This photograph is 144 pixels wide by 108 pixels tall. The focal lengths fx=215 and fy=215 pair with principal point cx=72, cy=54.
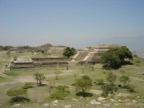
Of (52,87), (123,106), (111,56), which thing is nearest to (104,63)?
(111,56)

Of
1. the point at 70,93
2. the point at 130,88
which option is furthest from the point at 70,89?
the point at 130,88

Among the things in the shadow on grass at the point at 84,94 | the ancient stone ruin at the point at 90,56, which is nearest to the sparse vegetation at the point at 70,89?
the shadow on grass at the point at 84,94

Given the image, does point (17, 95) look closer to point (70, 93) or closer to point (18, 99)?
point (18, 99)

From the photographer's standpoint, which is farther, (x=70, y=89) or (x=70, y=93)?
(x=70, y=89)

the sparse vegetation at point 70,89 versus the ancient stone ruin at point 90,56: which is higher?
the ancient stone ruin at point 90,56

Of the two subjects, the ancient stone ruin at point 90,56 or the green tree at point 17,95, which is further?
the ancient stone ruin at point 90,56

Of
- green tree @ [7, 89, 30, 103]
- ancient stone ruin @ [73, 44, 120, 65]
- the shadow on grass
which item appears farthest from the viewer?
ancient stone ruin @ [73, 44, 120, 65]

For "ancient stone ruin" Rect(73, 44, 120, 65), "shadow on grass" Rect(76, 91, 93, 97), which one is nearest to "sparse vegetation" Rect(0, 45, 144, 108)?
"shadow on grass" Rect(76, 91, 93, 97)

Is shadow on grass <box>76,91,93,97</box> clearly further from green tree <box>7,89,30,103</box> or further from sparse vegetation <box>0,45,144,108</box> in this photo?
green tree <box>7,89,30,103</box>

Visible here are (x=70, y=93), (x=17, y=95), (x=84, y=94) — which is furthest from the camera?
(x=70, y=93)

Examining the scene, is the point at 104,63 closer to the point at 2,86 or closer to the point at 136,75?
the point at 136,75

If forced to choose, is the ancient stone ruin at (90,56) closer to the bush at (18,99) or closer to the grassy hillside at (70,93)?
the grassy hillside at (70,93)

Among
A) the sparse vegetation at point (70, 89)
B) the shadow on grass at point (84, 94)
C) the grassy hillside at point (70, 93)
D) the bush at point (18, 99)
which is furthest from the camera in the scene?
the shadow on grass at point (84, 94)

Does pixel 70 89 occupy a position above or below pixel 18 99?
above
